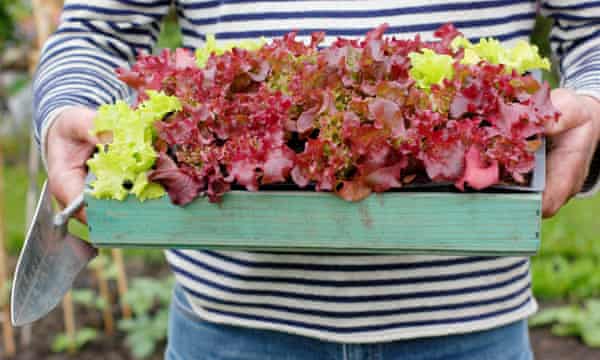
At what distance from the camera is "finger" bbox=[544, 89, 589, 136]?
3.43ft

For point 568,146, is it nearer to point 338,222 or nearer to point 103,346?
point 338,222

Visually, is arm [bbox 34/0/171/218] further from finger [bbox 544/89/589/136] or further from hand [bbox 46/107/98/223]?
finger [bbox 544/89/589/136]

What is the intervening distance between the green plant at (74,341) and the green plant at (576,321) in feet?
6.52

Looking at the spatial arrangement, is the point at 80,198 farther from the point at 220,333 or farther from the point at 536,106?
the point at 536,106

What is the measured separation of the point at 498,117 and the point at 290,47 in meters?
0.32

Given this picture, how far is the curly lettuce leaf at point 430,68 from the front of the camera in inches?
41.4

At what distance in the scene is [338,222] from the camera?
3.26ft

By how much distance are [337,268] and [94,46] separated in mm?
622

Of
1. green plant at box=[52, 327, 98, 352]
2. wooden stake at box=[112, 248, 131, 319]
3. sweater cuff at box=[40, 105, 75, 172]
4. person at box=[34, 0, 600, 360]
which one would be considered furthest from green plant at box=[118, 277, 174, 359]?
sweater cuff at box=[40, 105, 75, 172]

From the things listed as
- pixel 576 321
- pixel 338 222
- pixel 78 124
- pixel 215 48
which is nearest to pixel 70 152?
pixel 78 124

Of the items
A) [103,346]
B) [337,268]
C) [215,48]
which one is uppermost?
[215,48]

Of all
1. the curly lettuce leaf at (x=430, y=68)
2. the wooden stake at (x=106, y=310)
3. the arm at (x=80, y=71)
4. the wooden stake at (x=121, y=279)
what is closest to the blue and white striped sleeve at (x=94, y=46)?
the arm at (x=80, y=71)

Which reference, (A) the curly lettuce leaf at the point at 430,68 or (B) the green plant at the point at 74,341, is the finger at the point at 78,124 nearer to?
(A) the curly lettuce leaf at the point at 430,68

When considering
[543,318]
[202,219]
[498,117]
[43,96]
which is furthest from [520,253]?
[543,318]
